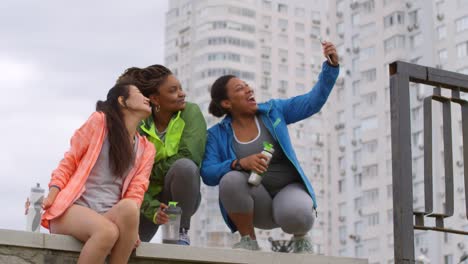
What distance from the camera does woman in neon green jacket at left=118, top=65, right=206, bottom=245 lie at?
22.7ft

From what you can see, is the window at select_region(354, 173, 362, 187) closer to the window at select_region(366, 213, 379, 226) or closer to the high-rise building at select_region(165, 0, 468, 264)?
the high-rise building at select_region(165, 0, 468, 264)

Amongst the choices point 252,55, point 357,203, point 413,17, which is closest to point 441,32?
point 413,17

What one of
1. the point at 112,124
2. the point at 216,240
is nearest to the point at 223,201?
the point at 112,124

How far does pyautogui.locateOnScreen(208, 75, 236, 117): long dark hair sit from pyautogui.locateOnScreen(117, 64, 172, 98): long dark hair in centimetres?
34

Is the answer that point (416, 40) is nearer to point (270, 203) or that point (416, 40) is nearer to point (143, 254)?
point (270, 203)

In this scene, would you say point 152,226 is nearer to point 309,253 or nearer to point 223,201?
point 223,201

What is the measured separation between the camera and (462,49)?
180 ft

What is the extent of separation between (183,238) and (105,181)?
32.6 inches

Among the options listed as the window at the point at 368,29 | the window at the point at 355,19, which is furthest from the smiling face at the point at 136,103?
the window at the point at 355,19

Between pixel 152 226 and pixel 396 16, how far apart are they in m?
53.6

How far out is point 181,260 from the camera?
21.1 feet

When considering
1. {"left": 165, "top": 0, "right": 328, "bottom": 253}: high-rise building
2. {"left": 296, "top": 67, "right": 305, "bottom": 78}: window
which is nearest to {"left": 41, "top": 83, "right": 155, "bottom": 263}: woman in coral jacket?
{"left": 165, "top": 0, "right": 328, "bottom": 253}: high-rise building

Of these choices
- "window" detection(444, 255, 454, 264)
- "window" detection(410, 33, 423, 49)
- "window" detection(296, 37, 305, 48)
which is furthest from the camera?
"window" detection(296, 37, 305, 48)

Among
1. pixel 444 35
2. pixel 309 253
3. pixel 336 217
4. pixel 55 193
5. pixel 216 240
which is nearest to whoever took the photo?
pixel 55 193
